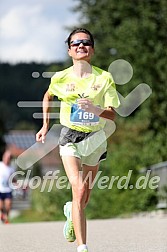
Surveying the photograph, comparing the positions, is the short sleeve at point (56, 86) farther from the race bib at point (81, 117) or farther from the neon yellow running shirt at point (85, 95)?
the race bib at point (81, 117)

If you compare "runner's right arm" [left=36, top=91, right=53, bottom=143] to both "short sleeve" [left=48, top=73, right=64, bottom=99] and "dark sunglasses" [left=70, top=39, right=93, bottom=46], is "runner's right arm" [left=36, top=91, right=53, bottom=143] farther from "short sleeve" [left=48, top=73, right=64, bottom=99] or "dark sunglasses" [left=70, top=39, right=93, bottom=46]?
"dark sunglasses" [left=70, top=39, right=93, bottom=46]

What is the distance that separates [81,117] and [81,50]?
0.59 meters

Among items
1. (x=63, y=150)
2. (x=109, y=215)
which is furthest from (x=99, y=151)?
(x=109, y=215)

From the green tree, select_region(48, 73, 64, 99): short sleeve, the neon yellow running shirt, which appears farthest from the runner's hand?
the green tree

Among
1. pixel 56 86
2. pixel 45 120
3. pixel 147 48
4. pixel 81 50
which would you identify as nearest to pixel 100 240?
pixel 45 120

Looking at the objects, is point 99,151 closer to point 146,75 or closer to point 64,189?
point 64,189

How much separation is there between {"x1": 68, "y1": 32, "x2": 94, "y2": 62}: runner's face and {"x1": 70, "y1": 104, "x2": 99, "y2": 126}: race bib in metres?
0.43

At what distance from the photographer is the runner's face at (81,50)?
8008 millimetres

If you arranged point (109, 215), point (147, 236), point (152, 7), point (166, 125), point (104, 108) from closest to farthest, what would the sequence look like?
point (104, 108) → point (147, 236) → point (109, 215) → point (166, 125) → point (152, 7)

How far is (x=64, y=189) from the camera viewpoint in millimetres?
29797

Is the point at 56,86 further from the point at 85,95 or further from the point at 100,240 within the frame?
the point at 100,240

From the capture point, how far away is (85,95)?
7.92 meters

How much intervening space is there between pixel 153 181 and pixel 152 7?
16.3m

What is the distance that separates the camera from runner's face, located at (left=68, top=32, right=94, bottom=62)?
8.01 m
